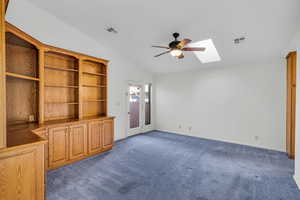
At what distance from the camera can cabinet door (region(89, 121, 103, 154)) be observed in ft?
11.3

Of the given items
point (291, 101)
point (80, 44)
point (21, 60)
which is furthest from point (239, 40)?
point (21, 60)

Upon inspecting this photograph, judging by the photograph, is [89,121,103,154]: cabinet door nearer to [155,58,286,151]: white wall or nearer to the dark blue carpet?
the dark blue carpet

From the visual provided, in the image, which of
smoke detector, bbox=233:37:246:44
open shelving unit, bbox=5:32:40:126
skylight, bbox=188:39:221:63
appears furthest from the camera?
skylight, bbox=188:39:221:63

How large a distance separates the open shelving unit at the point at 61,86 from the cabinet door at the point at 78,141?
0.52 meters

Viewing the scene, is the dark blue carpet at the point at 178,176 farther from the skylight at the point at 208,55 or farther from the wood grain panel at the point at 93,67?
the skylight at the point at 208,55

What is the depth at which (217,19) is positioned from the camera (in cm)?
273

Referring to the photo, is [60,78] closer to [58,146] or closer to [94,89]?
[94,89]

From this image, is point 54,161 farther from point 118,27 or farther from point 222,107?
point 222,107

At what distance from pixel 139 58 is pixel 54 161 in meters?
3.76

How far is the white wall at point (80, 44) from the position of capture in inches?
111

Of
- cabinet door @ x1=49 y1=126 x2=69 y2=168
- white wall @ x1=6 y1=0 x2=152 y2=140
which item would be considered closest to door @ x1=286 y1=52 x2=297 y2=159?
white wall @ x1=6 y1=0 x2=152 y2=140

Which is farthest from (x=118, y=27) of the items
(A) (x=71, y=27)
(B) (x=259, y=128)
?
(B) (x=259, y=128)

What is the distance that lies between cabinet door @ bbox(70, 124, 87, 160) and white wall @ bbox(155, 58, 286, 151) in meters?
3.61

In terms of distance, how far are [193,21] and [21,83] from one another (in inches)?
143
